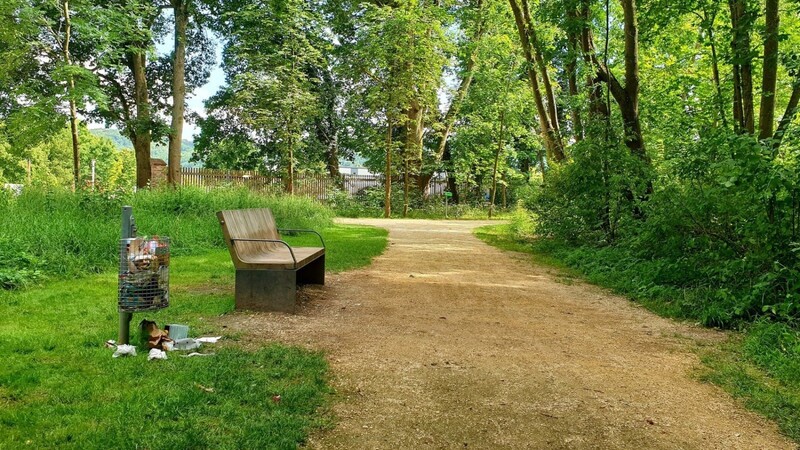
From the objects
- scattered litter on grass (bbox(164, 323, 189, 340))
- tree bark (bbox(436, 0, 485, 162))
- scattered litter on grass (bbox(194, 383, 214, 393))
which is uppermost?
tree bark (bbox(436, 0, 485, 162))

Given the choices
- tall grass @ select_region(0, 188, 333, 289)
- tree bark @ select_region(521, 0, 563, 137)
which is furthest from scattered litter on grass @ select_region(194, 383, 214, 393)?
tree bark @ select_region(521, 0, 563, 137)

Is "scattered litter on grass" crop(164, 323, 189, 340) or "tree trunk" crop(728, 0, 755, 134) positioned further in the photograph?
"tree trunk" crop(728, 0, 755, 134)

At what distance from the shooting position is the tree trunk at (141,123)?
21.2 m

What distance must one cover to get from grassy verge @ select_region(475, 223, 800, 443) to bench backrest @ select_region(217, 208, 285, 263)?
4497 millimetres

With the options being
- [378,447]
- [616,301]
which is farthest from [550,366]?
[616,301]

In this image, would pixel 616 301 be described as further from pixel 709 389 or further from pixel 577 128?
pixel 577 128

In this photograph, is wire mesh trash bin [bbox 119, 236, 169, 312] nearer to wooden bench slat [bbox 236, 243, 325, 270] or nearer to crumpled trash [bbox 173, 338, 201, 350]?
crumpled trash [bbox 173, 338, 201, 350]

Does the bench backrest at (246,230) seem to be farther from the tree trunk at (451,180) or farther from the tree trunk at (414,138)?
the tree trunk at (451,180)

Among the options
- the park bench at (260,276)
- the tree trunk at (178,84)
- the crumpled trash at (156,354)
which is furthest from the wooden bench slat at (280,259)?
the tree trunk at (178,84)

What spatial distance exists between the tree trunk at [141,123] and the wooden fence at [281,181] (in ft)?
5.33

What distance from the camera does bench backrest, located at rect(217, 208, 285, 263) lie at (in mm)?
5676

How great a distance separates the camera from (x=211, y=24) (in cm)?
2684

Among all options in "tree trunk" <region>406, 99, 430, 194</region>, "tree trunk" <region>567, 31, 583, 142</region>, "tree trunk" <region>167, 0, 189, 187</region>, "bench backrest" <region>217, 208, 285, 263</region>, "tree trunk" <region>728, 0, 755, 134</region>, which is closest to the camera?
"bench backrest" <region>217, 208, 285, 263</region>

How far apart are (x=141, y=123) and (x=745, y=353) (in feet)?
70.2
